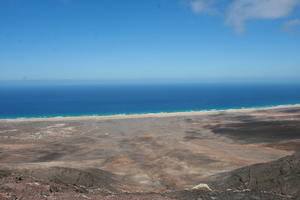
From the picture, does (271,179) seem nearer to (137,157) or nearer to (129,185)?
(129,185)

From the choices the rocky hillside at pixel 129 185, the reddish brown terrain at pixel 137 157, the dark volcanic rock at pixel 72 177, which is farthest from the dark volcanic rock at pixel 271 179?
the dark volcanic rock at pixel 72 177

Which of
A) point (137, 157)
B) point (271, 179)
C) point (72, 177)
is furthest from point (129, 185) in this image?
point (137, 157)

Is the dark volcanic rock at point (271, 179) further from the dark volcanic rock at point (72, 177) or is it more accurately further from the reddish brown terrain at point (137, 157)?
the dark volcanic rock at point (72, 177)

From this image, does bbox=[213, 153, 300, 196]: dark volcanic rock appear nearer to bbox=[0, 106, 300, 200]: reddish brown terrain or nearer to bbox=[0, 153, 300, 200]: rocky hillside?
bbox=[0, 153, 300, 200]: rocky hillside

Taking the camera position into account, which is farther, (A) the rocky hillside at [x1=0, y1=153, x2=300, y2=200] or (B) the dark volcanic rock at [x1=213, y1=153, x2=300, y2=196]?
(B) the dark volcanic rock at [x1=213, y1=153, x2=300, y2=196]

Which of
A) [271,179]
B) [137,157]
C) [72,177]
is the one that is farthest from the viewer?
[137,157]

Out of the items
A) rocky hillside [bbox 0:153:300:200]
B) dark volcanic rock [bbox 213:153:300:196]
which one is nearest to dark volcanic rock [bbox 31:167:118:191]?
rocky hillside [bbox 0:153:300:200]

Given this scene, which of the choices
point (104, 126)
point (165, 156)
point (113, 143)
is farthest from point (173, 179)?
point (104, 126)
